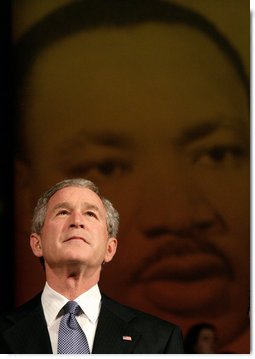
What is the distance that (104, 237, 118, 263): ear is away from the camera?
3.28 metres

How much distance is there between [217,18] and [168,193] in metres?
0.76

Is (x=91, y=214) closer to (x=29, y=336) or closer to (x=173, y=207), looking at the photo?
(x=173, y=207)

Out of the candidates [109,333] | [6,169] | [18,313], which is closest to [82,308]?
[109,333]

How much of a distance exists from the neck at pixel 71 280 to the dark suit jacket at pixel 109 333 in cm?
10

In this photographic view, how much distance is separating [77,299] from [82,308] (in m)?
Answer: 0.04

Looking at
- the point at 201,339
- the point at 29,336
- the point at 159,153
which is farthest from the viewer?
the point at 159,153

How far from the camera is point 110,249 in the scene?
3285 mm

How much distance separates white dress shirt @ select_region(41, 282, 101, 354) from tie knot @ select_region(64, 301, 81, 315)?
13 mm

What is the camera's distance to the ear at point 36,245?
3271 mm

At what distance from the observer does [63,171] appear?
3355mm

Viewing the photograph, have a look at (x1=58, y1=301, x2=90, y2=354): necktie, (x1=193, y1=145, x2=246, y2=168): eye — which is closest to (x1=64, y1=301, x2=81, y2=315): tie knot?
(x1=58, y1=301, x2=90, y2=354): necktie

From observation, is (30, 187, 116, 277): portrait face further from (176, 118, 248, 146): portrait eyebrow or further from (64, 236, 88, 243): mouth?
(176, 118, 248, 146): portrait eyebrow

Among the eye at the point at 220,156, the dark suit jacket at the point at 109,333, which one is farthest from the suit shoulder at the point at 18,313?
the eye at the point at 220,156

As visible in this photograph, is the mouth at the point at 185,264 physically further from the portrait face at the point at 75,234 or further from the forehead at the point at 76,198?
the forehead at the point at 76,198
